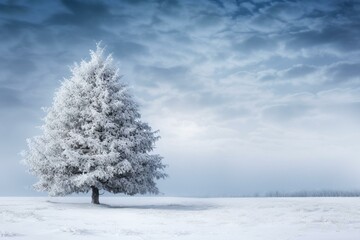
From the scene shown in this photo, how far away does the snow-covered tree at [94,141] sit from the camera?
2470cm

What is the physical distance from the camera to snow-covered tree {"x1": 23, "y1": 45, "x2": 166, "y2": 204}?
81.0ft

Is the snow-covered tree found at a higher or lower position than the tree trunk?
higher

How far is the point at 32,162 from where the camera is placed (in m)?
25.7

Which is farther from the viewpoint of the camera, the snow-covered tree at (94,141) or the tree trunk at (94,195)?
the tree trunk at (94,195)

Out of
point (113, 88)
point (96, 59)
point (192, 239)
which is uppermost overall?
point (96, 59)

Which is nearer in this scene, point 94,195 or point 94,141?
point 94,141

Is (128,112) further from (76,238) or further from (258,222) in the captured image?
(76,238)

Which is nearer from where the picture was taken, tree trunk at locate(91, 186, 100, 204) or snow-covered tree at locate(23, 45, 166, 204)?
snow-covered tree at locate(23, 45, 166, 204)

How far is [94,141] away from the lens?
24.7m

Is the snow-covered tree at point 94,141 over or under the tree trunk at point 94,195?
over

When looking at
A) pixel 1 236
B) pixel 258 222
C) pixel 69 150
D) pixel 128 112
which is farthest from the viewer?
pixel 128 112

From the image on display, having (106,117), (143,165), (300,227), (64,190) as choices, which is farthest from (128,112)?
(300,227)

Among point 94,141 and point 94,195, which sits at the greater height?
point 94,141

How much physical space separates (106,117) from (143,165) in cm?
373
